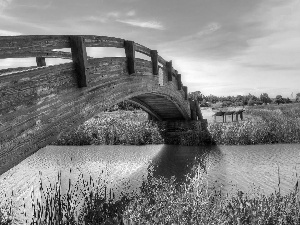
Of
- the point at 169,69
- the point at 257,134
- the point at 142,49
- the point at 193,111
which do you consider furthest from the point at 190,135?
the point at 142,49

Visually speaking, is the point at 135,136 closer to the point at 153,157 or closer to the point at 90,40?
the point at 153,157

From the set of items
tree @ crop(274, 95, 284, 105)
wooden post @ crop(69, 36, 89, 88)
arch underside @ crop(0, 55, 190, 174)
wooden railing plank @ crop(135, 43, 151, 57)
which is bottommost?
tree @ crop(274, 95, 284, 105)

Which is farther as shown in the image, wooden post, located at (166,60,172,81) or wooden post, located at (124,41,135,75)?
wooden post, located at (166,60,172,81)

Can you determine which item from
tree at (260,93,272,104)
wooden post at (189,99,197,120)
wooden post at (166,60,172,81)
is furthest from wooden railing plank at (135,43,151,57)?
tree at (260,93,272,104)

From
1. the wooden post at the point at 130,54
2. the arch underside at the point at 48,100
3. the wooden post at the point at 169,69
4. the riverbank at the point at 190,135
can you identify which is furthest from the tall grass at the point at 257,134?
the wooden post at the point at 130,54

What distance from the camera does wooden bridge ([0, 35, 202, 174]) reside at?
5.47 metres

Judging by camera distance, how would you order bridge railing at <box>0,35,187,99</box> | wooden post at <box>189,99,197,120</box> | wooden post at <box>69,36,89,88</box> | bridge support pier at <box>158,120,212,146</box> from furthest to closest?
1. wooden post at <box>189,99,197,120</box>
2. bridge support pier at <box>158,120,212,146</box>
3. wooden post at <box>69,36,89,88</box>
4. bridge railing at <box>0,35,187,99</box>

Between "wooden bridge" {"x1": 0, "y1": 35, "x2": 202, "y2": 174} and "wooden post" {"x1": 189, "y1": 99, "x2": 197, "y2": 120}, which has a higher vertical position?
"wooden bridge" {"x1": 0, "y1": 35, "x2": 202, "y2": 174}

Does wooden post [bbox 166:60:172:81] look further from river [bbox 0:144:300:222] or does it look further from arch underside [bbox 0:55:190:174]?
arch underside [bbox 0:55:190:174]

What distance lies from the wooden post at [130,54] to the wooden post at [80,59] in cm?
295

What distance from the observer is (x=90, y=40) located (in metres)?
7.71

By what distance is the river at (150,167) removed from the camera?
31.2ft

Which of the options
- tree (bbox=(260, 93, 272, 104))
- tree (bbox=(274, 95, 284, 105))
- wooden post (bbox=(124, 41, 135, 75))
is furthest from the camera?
tree (bbox=(260, 93, 272, 104))

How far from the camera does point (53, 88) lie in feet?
22.0
